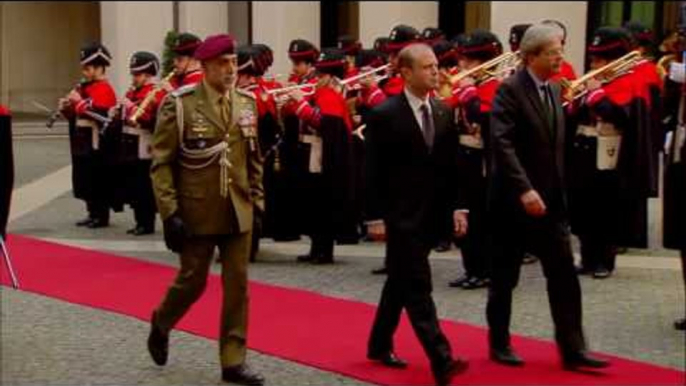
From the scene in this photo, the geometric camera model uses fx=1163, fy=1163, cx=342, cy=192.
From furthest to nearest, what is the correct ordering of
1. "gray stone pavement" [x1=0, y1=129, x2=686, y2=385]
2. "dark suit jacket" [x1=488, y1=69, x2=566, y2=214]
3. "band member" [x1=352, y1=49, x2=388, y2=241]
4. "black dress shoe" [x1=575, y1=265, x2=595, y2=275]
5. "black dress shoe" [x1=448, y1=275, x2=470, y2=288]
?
"band member" [x1=352, y1=49, x2=388, y2=241]
"black dress shoe" [x1=575, y1=265, x2=595, y2=275]
"black dress shoe" [x1=448, y1=275, x2=470, y2=288]
"gray stone pavement" [x1=0, y1=129, x2=686, y2=385]
"dark suit jacket" [x1=488, y1=69, x2=566, y2=214]

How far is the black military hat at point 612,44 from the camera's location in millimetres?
9117

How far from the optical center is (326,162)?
10180mm

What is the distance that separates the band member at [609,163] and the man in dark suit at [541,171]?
254cm

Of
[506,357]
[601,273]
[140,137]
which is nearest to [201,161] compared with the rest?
[506,357]

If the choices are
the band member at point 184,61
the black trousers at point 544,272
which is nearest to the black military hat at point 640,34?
the band member at point 184,61

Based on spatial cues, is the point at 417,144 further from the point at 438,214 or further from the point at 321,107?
the point at 321,107

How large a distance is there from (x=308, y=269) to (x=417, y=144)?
12.7 ft

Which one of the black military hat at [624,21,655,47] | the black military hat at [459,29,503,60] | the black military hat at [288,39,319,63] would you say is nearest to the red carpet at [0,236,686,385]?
the black military hat at [459,29,503,60]

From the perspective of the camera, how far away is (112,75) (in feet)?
79.1

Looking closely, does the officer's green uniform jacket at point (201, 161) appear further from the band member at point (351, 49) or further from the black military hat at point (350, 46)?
the black military hat at point (350, 46)

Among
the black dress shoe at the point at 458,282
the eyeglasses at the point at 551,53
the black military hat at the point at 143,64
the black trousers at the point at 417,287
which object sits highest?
the eyeglasses at the point at 551,53

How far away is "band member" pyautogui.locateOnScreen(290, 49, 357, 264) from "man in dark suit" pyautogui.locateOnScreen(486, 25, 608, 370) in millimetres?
3410

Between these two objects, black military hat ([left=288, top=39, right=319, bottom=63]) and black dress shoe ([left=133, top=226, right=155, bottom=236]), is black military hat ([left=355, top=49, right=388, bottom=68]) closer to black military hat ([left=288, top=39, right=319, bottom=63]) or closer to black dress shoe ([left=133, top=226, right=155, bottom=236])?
black military hat ([left=288, top=39, right=319, bottom=63])

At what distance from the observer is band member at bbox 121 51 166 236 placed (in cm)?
1143
